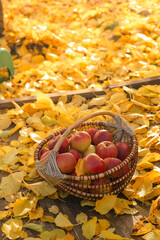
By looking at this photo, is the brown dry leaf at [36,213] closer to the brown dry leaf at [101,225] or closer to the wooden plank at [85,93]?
the brown dry leaf at [101,225]

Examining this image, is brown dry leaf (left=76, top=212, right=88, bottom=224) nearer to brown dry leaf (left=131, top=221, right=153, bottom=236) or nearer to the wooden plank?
brown dry leaf (left=131, top=221, right=153, bottom=236)

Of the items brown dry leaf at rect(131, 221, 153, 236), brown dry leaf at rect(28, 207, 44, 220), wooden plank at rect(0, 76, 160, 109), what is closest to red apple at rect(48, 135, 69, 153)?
brown dry leaf at rect(28, 207, 44, 220)

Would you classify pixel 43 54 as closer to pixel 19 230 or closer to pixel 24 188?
pixel 24 188

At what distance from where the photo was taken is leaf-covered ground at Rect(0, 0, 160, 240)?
162 centimetres

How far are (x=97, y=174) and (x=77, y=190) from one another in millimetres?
134

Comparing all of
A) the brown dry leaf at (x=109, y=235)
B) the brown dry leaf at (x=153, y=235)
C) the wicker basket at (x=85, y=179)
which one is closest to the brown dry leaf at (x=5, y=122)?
the wicker basket at (x=85, y=179)

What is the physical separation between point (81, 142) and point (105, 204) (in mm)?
370

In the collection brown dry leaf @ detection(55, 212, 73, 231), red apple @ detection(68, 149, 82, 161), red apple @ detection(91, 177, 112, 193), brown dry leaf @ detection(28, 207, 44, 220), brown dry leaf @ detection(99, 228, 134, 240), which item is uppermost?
red apple @ detection(68, 149, 82, 161)

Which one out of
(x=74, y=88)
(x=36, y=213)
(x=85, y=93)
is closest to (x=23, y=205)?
(x=36, y=213)

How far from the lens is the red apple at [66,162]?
164 cm

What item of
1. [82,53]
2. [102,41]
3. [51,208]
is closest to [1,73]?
[82,53]

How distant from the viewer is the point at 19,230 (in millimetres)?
1541

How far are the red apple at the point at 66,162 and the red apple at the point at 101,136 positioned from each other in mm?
244

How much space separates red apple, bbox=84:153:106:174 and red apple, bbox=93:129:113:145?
0.70 ft
